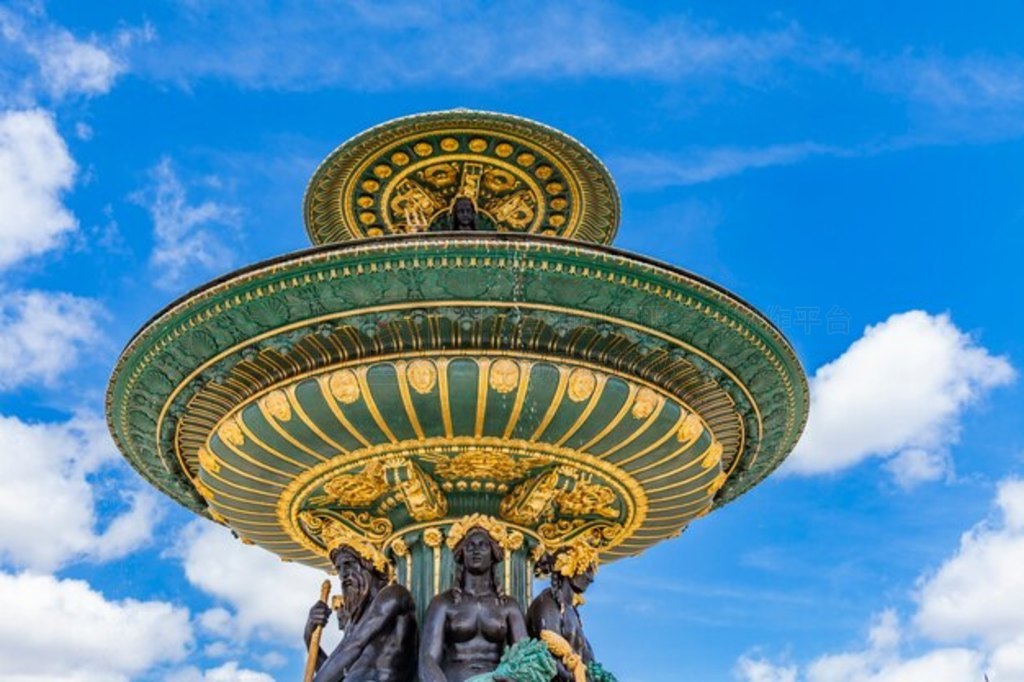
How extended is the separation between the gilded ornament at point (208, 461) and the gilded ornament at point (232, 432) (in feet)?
1.33

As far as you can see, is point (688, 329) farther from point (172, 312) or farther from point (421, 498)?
point (172, 312)

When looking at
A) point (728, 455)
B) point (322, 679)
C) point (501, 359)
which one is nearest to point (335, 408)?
point (501, 359)

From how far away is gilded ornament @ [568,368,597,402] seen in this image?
10914mm

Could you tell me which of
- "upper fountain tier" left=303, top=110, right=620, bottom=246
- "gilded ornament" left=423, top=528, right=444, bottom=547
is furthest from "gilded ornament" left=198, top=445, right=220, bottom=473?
"upper fountain tier" left=303, top=110, right=620, bottom=246

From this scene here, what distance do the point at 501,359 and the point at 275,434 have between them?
230cm

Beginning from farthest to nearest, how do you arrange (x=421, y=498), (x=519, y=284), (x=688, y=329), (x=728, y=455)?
(x=728, y=455), (x=421, y=498), (x=688, y=329), (x=519, y=284)

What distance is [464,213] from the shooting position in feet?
45.4

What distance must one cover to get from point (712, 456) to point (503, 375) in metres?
2.72

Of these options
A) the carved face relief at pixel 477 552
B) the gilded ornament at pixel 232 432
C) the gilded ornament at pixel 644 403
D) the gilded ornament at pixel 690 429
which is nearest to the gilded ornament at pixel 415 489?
the carved face relief at pixel 477 552

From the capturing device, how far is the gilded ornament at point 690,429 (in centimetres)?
1169

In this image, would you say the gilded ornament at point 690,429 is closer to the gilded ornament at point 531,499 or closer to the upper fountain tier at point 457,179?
the gilded ornament at point 531,499

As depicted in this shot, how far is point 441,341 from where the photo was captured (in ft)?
35.3

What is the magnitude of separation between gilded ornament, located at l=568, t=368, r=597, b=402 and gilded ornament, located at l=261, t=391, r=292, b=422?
2.58m

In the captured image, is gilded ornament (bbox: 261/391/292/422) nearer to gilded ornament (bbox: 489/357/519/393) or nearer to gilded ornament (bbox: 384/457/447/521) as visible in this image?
gilded ornament (bbox: 384/457/447/521)
